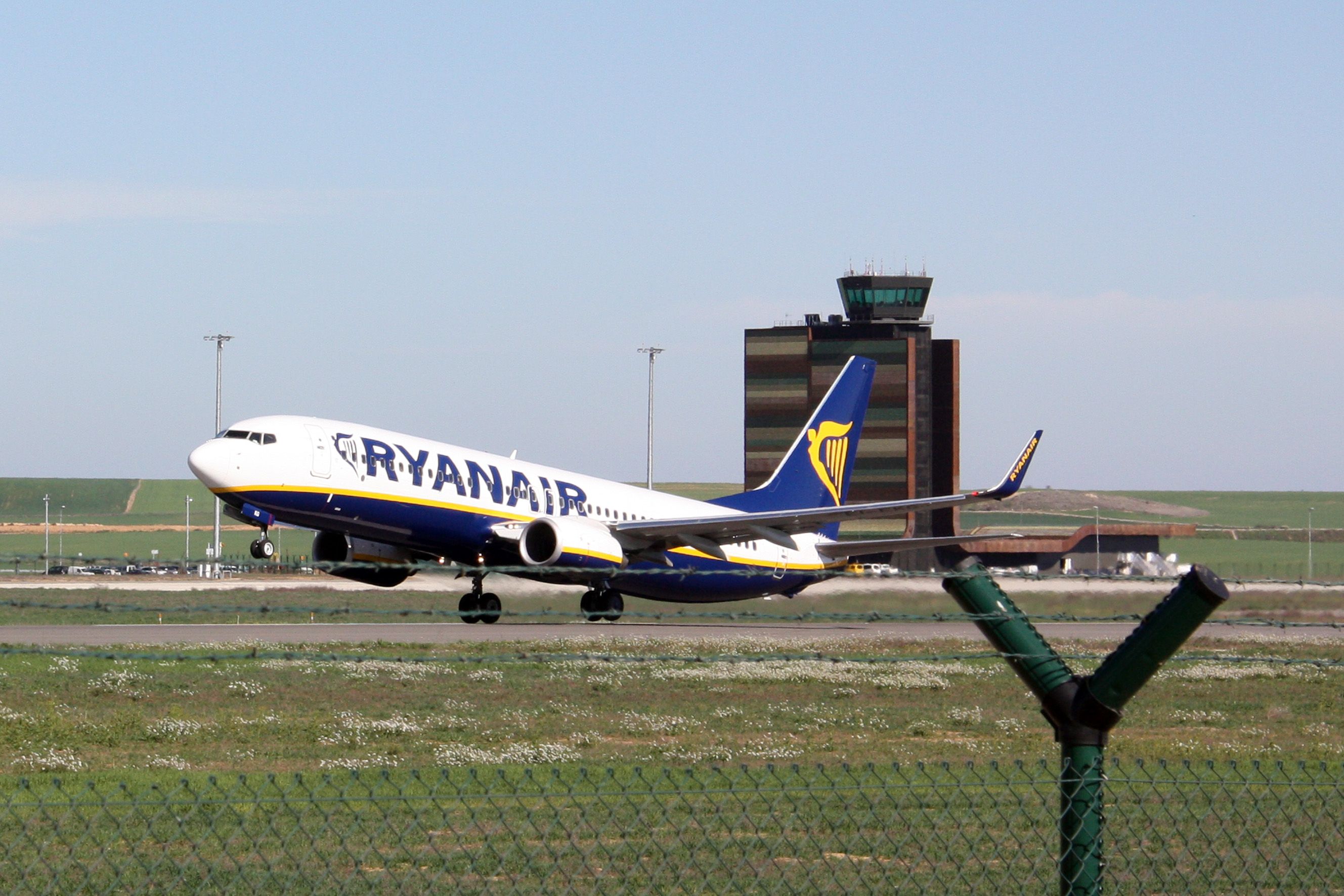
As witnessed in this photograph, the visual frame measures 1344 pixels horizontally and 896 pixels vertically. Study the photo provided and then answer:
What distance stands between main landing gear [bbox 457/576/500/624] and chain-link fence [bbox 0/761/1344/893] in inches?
33.4

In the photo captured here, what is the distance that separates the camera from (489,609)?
366 inches

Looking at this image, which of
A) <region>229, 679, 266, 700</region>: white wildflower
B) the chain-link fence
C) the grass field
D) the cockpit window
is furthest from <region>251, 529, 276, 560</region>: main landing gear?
the chain-link fence

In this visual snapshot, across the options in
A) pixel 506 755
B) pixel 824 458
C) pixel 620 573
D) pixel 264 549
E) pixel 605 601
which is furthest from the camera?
pixel 824 458

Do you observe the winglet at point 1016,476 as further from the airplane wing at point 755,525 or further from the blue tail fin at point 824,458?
the blue tail fin at point 824,458

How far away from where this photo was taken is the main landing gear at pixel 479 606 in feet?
23.7

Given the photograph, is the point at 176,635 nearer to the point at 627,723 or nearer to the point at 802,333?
the point at 627,723

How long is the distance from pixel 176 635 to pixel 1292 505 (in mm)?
181393

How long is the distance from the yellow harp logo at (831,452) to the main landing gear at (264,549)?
19698 mm

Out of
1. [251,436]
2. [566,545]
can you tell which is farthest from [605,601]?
[251,436]

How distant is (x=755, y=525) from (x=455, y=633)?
24.3ft

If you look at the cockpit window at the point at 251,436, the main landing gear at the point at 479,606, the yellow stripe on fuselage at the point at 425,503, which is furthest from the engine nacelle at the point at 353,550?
the main landing gear at the point at 479,606

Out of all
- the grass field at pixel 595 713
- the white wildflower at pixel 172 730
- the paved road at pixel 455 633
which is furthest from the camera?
the paved road at pixel 455 633

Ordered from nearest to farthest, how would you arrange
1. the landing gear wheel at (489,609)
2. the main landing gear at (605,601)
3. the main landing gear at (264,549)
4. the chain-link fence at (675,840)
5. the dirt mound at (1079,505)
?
the landing gear wheel at (489,609) → the chain-link fence at (675,840) → the main landing gear at (605,601) → the main landing gear at (264,549) → the dirt mound at (1079,505)

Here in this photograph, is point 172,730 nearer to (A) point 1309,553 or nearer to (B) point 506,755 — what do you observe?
(B) point 506,755
